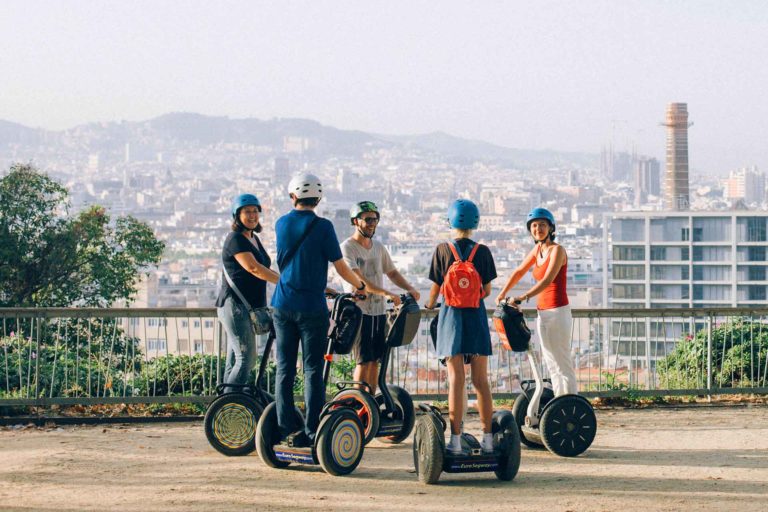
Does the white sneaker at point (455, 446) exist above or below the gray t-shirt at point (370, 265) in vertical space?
below

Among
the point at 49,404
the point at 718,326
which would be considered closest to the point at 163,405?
the point at 49,404

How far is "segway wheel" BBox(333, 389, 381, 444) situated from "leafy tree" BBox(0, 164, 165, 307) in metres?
26.2

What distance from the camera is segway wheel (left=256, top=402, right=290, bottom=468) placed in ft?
25.7

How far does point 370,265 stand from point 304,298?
3.98 feet

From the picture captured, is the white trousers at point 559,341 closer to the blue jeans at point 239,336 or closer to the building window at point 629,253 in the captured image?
the blue jeans at point 239,336

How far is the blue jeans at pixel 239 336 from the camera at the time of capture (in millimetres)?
8570

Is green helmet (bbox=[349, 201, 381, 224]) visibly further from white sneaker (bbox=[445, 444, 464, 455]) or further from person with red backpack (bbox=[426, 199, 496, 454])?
white sneaker (bbox=[445, 444, 464, 455])

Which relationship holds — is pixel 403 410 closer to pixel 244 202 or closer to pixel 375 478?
pixel 375 478

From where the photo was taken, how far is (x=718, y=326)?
13484 mm

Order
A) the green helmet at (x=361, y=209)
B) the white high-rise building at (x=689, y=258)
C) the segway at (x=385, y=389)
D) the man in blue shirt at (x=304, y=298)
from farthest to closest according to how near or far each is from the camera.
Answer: the white high-rise building at (x=689, y=258) < the green helmet at (x=361, y=209) < the segway at (x=385, y=389) < the man in blue shirt at (x=304, y=298)

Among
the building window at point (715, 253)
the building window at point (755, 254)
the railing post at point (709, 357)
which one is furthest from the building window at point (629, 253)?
the railing post at point (709, 357)

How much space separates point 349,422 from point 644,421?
3.89 meters

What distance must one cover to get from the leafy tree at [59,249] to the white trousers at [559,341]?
87.1ft

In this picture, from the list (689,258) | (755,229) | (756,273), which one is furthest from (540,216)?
(689,258)
